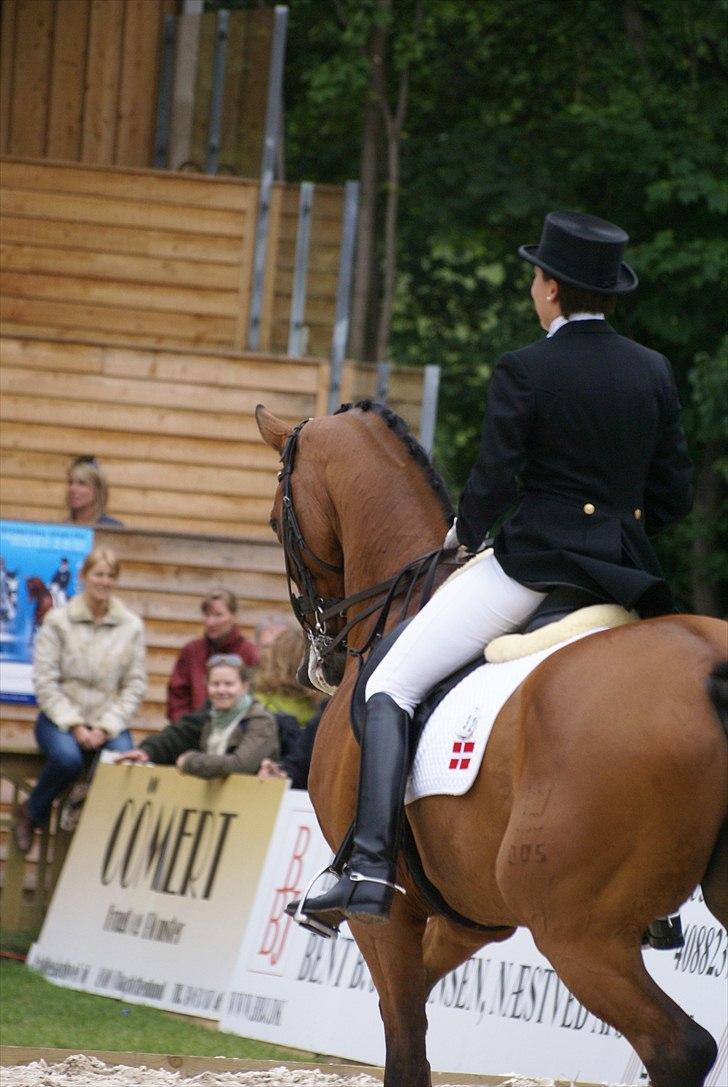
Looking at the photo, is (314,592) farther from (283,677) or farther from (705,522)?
(705,522)

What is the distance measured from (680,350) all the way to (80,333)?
7.30 m

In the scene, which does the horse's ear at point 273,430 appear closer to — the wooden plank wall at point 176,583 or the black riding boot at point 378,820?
the black riding boot at point 378,820

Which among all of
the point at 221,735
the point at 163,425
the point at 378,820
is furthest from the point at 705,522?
the point at 378,820

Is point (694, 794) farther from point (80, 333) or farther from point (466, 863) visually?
point (80, 333)

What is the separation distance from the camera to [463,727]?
16.4 feet

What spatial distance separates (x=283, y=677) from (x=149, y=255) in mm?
5936

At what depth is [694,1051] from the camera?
4410mm

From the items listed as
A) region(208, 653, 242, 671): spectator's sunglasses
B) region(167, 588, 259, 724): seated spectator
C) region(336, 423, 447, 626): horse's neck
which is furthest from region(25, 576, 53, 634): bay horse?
region(336, 423, 447, 626): horse's neck

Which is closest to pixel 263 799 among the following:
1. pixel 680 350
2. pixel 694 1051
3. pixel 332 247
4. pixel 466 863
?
pixel 466 863

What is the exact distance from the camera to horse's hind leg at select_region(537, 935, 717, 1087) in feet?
14.5

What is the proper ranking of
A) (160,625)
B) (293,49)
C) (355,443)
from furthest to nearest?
(293,49) → (160,625) → (355,443)

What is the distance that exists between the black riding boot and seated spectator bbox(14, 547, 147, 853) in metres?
6.09

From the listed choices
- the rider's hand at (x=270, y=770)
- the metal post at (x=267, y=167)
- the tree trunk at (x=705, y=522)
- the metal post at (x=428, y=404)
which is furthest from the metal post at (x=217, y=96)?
the rider's hand at (x=270, y=770)

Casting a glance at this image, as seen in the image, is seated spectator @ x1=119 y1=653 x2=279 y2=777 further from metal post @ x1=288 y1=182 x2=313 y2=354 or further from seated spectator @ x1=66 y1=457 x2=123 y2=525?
metal post @ x1=288 y1=182 x2=313 y2=354
